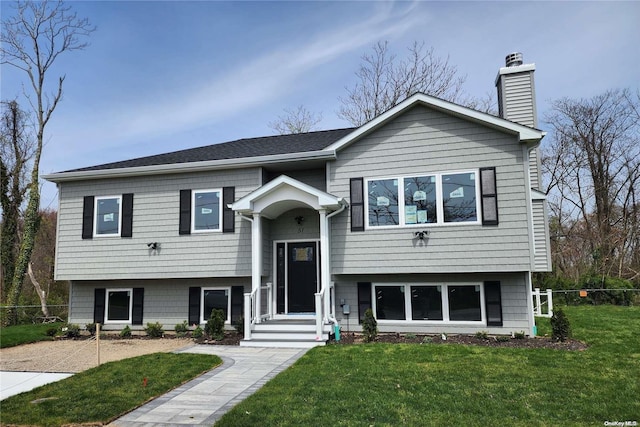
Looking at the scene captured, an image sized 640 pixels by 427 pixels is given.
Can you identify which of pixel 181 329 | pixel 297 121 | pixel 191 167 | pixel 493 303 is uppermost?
pixel 297 121

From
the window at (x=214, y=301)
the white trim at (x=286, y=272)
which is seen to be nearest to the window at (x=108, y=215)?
the window at (x=214, y=301)

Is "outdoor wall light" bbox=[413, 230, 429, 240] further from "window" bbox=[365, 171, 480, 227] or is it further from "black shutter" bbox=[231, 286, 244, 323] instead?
"black shutter" bbox=[231, 286, 244, 323]

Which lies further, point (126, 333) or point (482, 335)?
point (126, 333)

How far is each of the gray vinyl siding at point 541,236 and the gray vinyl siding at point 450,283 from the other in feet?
4.23

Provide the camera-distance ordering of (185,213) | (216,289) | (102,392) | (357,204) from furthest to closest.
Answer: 1. (216,289)
2. (185,213)
3. (357,204)
4. (102,392)

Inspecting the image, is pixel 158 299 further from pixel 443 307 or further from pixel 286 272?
pixel 443 307

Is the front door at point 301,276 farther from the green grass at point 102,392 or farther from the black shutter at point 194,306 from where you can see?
the green grass at point 102,392

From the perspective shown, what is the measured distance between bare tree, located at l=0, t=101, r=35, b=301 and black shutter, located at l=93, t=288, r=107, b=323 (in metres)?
8.29

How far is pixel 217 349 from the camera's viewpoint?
9.08 meters

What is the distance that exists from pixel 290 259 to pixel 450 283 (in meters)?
4.08

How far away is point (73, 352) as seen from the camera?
30.6 feet

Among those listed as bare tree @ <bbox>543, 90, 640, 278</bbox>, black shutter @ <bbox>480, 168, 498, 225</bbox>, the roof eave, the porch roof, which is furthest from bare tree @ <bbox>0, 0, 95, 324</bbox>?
bare tree @ <bbox>543, 90, 640, 278</bbox>

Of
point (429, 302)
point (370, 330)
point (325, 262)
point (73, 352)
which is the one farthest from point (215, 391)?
point (429, 302)

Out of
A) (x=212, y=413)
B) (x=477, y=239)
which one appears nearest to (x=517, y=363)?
(x=477, y=239)
